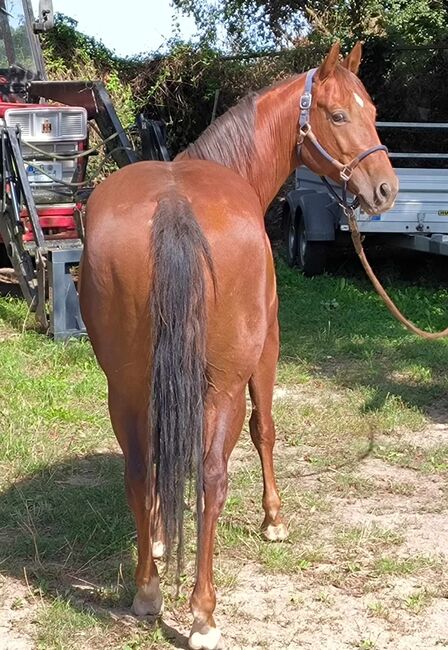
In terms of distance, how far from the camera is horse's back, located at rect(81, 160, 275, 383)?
9.80 feet

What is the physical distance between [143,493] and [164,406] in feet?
1.19

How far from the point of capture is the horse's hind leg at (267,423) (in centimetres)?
401

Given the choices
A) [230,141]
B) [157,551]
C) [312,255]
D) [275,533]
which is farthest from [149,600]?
[312,255]

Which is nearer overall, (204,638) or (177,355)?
(177,355)

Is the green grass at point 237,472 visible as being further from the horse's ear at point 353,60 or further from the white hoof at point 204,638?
the horse's ear at point 353,60

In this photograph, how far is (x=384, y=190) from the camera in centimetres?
399

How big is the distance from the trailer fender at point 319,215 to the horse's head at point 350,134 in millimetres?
6521

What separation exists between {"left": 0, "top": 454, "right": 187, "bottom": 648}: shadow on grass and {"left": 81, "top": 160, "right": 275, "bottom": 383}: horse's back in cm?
103

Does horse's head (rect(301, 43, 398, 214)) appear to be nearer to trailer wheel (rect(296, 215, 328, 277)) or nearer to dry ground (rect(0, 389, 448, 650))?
dry ground (rect(0, 389, 448, 650))

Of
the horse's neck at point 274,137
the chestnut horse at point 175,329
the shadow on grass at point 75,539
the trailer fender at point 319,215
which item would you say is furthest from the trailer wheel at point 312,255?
the chestnut horse at point 175,329

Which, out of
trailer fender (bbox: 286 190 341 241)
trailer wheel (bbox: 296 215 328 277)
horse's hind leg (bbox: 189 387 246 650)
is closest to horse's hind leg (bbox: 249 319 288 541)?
horse's hind leg (bbox: 189 387 246 650)

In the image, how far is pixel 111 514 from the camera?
4336 mm

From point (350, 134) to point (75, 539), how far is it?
7.36 feet

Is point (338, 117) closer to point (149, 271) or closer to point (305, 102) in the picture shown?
point (305, 102)
